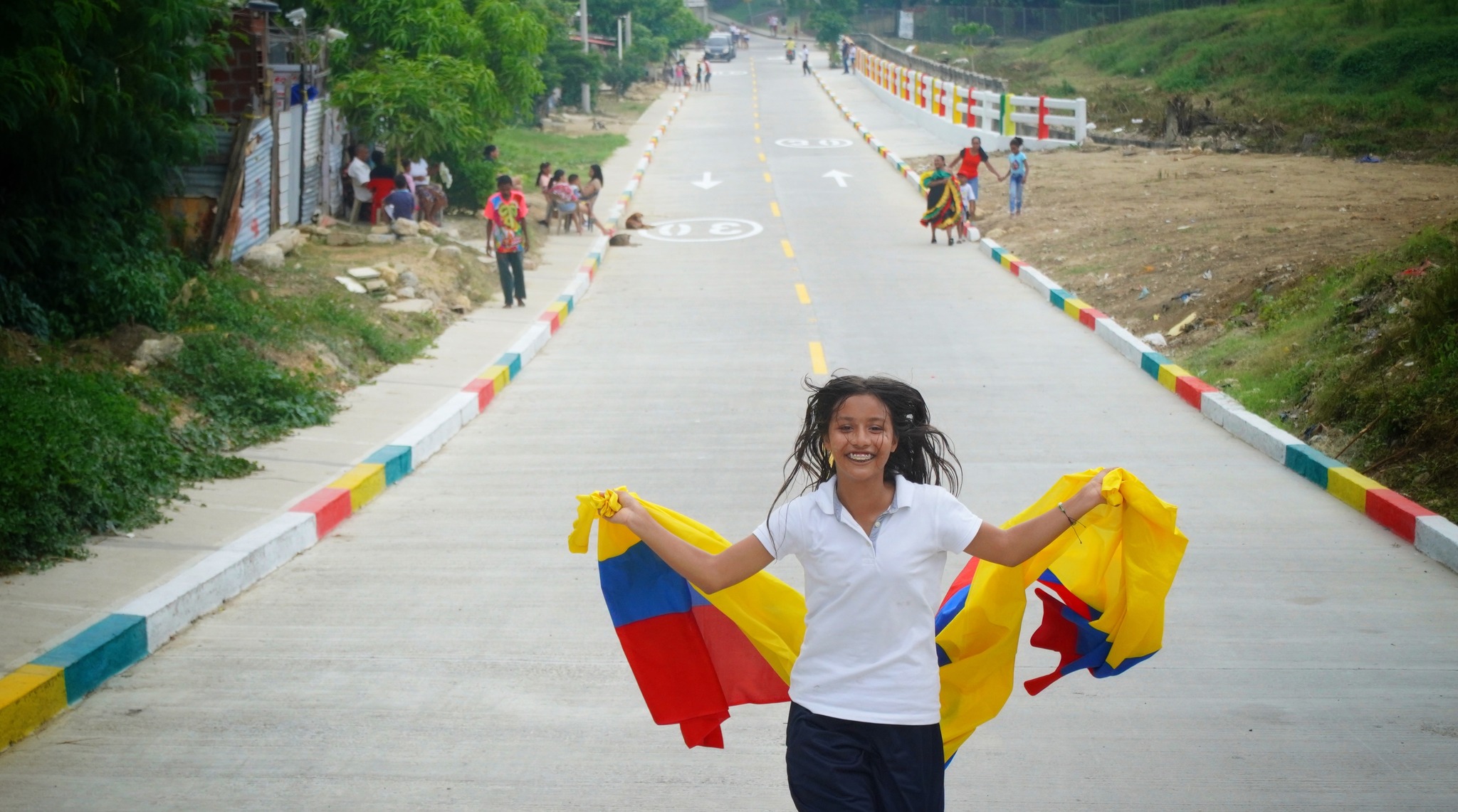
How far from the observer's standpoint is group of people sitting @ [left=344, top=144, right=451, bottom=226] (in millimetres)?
20312

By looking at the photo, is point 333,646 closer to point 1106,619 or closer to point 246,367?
point 1106,619

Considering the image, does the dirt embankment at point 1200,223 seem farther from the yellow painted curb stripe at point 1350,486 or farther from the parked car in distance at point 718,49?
the parked car in distance at point 718,49

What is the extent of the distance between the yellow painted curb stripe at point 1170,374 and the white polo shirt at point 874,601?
32.8 ft

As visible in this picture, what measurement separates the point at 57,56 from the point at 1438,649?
939cm

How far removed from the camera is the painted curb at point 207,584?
593cm

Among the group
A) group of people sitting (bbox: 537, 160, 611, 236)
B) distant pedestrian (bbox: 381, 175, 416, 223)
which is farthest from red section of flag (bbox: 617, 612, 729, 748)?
group of people sitting (bbox: 537, 160, 611, 236)

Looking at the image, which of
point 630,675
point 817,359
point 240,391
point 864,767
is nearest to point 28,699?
point 630,675

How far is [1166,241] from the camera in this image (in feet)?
63.7

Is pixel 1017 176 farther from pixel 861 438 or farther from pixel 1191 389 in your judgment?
pixel 861 438

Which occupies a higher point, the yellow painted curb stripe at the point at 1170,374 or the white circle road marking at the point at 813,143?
the white circle road marking at the point at 813,143

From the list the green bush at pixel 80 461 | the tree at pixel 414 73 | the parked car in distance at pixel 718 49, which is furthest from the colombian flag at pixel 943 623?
the parked car in distance at pixel 718 49

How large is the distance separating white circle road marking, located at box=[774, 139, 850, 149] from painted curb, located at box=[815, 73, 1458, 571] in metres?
22.9

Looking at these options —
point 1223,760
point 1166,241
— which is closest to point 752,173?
point 1166,241

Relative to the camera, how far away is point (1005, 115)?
35.2m
